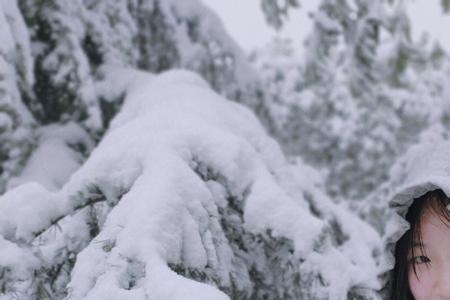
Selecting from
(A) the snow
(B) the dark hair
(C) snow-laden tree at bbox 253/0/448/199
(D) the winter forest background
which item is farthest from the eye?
(C) snow-laden tree at bbox 253/0/448/199

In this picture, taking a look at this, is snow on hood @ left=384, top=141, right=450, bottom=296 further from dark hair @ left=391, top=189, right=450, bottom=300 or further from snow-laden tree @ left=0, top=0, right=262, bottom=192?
snow-laden tree @ left=0, top=0, right=262, bottom=192

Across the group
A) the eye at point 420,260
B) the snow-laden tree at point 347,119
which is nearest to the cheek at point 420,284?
the eye at point 420,260

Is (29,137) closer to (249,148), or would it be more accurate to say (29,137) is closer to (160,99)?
(160,99)

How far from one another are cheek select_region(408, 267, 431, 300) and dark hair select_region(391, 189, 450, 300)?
0.03m

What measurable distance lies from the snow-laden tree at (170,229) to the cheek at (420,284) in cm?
13

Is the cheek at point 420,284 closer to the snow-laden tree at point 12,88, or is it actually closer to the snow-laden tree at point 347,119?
the snow-laden tree at point 12,88

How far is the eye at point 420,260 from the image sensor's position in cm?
173

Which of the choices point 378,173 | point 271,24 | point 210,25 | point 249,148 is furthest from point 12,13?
point 378,173

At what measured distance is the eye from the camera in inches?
68.0

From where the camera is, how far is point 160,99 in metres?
2.01

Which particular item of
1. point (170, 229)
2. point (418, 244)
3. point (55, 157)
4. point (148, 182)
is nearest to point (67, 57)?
point (55, 157)

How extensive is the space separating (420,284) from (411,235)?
0.53ft

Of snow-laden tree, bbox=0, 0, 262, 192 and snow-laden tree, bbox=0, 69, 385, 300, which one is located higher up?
snow-laden tree, bbox=0, 0, 262, 192

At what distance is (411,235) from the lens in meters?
1.83
